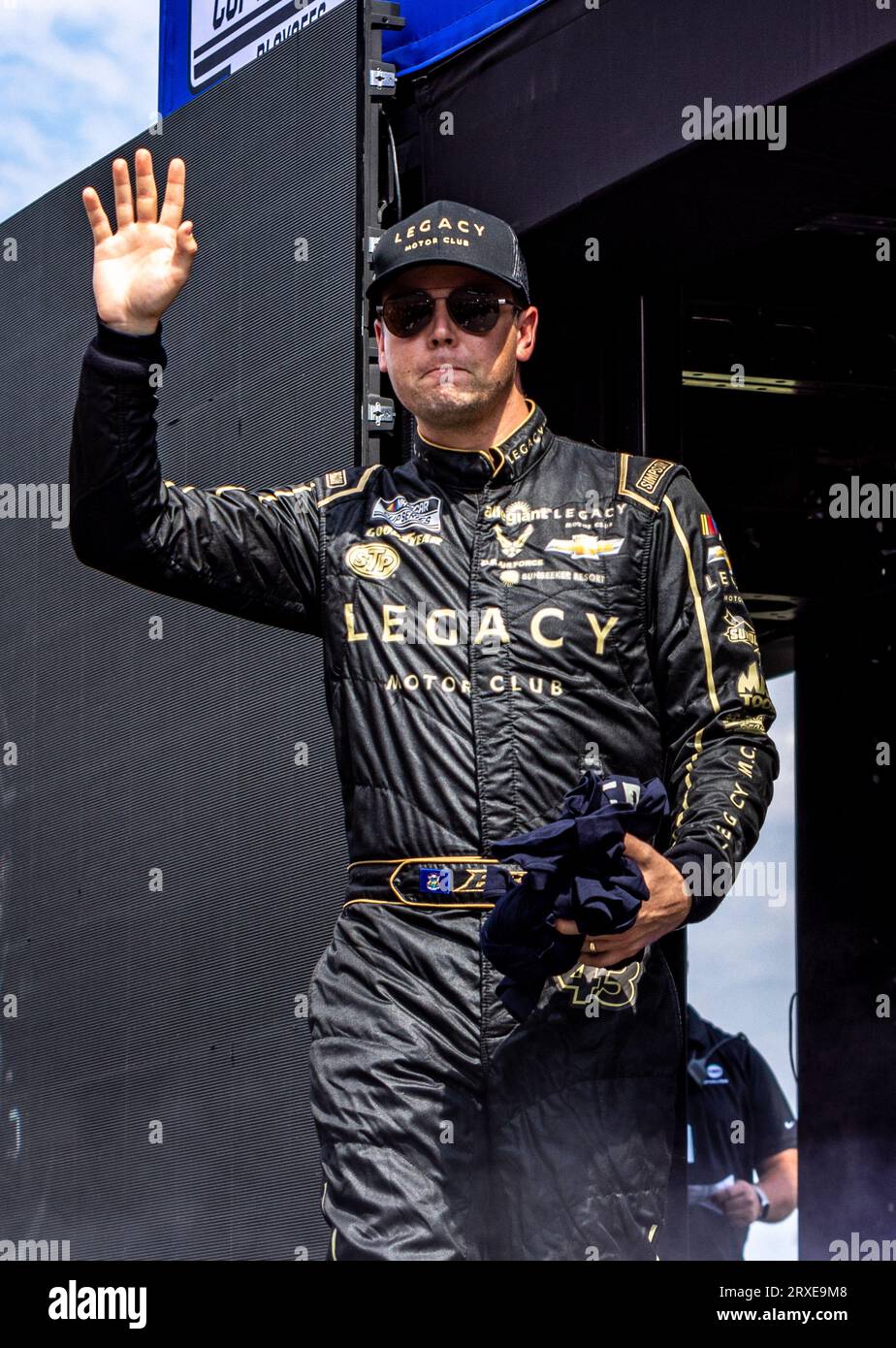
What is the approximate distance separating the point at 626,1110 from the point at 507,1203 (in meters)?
0.24

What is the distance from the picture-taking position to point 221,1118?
215 inches

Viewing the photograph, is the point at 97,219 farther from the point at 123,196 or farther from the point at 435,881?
the point at 435,881

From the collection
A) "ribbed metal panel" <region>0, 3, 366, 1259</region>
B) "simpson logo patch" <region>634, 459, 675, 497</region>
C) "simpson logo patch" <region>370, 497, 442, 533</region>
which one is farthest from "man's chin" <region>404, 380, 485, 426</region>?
"ribbed metal panel" <region>0, 3, 366, 1259</region>

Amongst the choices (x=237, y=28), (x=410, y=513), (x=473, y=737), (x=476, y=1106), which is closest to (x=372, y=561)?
(x=410, y=513)

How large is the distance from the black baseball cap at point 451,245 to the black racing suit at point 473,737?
0.29 metres

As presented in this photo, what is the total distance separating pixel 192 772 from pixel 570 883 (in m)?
2.69

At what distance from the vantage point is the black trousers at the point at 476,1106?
338 centimetres

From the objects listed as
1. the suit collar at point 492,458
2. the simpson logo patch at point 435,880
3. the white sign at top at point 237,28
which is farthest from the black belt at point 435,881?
the white sign at top at point 237,28

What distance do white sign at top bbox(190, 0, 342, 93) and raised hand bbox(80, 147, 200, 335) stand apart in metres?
2.41

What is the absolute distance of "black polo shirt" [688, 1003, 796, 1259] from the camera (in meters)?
7.89

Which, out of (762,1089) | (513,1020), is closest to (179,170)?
(513,1020)

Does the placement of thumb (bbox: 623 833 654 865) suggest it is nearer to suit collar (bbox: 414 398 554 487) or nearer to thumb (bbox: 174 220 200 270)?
suit collar (bbox: 414 398 554 487)
